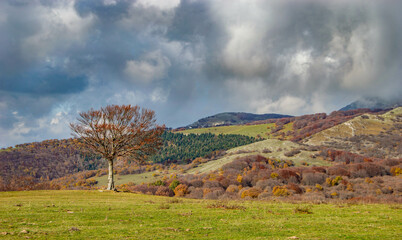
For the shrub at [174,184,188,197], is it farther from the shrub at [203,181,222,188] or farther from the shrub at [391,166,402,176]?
the shrub at [391,166,402,176]

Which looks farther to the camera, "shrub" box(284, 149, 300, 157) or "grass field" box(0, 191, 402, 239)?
"shrub" box(284, 149, 300, 157)

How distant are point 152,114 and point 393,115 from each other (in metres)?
201

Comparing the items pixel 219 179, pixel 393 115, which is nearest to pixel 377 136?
pixel 393 115

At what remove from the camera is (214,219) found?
1617 cm

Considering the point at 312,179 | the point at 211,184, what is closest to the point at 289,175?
the point at 312,179

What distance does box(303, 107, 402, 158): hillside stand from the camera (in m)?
130

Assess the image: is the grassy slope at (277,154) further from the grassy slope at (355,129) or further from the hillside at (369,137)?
the grassy slope at (355,129)

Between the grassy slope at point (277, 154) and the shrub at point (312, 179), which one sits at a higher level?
the grassy slope at point (277, 154)

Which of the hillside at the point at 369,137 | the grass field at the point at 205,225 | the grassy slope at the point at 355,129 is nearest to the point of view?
the grass field at the point at 205,225

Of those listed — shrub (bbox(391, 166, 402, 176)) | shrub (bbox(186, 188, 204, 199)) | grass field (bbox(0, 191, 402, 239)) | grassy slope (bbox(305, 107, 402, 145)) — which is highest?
grassy slope (bbox(305, 107, 402, 145))

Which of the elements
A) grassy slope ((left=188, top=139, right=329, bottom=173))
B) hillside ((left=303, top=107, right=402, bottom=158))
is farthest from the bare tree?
hillside ((left=303, top=107, right=402, bottom=158))

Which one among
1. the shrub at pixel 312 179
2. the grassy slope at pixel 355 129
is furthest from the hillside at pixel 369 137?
the shrub at pixel 312 179

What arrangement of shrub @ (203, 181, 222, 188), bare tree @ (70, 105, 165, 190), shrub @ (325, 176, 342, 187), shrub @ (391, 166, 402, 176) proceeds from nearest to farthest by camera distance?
bare tree @ (70, 105, 165, 190) < shrub @ (325, 176, 342, 187) < shrub @ (203, 181, 222, 188) < shrub @ (391, 166, 402, 176)

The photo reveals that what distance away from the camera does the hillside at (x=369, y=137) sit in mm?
130375
